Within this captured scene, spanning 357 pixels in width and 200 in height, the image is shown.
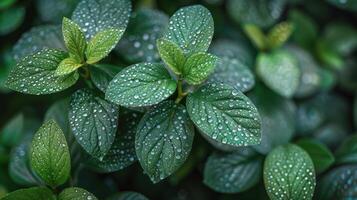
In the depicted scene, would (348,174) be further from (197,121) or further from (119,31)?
(119,31)

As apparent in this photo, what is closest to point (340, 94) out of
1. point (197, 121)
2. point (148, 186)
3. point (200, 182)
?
point (200, 182)

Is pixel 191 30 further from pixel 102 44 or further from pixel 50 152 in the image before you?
pixel 50 152

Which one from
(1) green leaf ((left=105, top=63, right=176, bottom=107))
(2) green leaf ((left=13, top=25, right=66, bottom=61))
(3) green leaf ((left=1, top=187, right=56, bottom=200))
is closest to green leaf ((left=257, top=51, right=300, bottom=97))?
(1) green leaf ((left=105, top=63, right=176, bottom=107))

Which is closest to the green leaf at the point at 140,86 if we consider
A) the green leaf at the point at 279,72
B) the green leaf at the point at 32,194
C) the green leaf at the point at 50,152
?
the green leaf at the point at 50,152

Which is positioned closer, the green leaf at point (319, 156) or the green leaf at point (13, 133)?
the green leaf at point (319, 156)

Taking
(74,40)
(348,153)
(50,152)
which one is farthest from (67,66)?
(348,153)

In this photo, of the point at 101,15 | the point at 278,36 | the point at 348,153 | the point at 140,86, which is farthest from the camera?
the point at 278,36

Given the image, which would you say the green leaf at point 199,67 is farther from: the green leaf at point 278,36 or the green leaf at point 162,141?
the green leaf at point 278,36
